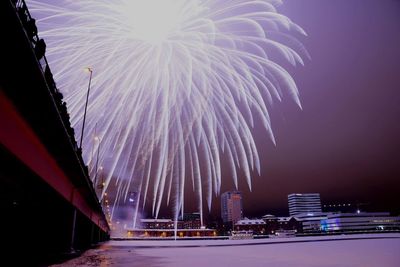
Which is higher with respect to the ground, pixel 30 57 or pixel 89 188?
pixel 30 57

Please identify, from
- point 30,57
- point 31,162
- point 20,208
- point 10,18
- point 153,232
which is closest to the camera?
point 10,18

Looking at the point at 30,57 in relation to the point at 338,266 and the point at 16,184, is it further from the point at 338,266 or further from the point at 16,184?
the point at 338,266

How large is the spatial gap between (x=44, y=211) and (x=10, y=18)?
18006mm

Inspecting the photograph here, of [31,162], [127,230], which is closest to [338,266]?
[31,162]

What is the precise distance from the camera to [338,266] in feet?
58.7

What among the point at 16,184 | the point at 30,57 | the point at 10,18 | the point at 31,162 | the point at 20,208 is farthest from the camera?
the point at 20,208

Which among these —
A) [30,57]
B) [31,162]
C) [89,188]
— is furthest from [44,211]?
[30,57]

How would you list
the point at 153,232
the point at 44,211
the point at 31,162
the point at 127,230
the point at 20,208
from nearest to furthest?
the point at 31,162 < the point at 20,208 < the point at 44,211 < the point at 127,230 < the point at 153,232

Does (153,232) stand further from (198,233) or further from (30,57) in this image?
(30,57)

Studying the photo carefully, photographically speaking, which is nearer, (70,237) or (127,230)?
(70,237)

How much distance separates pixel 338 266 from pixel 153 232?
183411 mm

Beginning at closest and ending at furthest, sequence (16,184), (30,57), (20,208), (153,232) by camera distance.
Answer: (30,57)
(16,184)
(20,208)
(153,232)

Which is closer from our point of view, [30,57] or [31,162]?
[30,57]

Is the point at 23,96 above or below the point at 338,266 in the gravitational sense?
above
